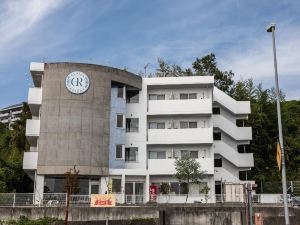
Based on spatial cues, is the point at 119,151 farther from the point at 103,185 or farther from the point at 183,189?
the point at 183,189

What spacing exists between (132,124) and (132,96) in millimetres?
3089

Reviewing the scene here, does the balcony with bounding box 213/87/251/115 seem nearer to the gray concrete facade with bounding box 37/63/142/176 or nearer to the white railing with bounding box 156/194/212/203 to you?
the white railing with bounding box 156/194/212/203

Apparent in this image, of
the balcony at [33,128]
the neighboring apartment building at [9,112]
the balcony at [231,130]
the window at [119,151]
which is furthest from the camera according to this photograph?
the neighboring apartment building at [9,112]

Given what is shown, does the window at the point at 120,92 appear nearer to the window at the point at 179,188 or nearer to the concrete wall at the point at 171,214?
the window at the point at 179,188

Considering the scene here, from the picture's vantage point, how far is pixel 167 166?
4200 centimetres

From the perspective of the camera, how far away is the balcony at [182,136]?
43.0 m

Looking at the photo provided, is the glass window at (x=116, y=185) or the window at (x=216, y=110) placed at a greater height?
the window at (x=216, y=110)

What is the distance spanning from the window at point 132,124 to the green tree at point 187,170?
6356mm

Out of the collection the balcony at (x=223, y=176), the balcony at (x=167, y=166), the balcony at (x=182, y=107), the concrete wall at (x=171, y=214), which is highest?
the balcony at (x=182, y=107)

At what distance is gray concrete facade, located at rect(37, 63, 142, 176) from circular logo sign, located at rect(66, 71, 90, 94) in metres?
0.36

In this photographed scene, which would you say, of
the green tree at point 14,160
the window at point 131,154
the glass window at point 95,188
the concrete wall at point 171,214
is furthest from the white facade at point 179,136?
the green tree at point 14,160

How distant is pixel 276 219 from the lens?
26.2 meters

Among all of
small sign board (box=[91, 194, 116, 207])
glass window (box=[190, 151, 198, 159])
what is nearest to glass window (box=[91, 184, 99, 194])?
glass window (box=[190, 151, 198, 159])

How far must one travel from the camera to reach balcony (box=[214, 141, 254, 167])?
149 feet
